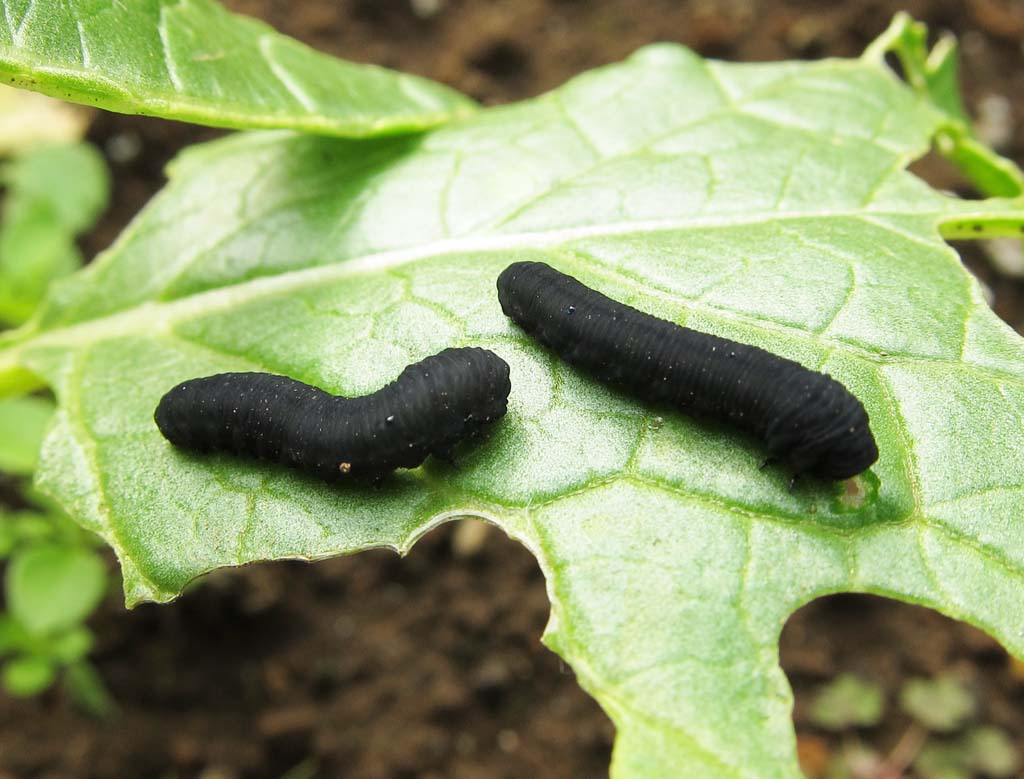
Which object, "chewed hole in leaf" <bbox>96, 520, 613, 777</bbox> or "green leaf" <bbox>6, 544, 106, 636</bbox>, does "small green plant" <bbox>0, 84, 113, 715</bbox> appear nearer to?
"green leaf" <bbox>6, 544, 106, 636</bbox>

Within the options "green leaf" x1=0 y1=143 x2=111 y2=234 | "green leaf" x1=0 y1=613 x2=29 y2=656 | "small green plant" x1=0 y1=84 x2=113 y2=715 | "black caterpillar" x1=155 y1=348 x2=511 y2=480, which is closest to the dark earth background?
"small green plant" x1=0 y1=84 x2=113 y2=715

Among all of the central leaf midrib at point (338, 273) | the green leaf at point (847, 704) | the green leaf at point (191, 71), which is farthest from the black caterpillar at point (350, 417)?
the green leaf at point (847, 704)

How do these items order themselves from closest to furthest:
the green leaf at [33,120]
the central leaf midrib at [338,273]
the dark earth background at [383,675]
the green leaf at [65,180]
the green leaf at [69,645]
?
the central leaf midrib at [338,273] < the green leaf at [69,645] < the dark earth background at [383,675] < the green leaf at [65,180] < the green leaf at [33,120]

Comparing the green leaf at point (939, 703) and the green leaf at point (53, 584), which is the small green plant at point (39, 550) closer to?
the green leaf at point (53, 584)

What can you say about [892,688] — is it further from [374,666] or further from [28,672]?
[28,672]

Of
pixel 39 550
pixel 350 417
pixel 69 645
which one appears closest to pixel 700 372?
pixel 350 417

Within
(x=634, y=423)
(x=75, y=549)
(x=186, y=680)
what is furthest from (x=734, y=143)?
(x=186, y=680)

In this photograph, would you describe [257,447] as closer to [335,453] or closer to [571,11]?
[335,453]
